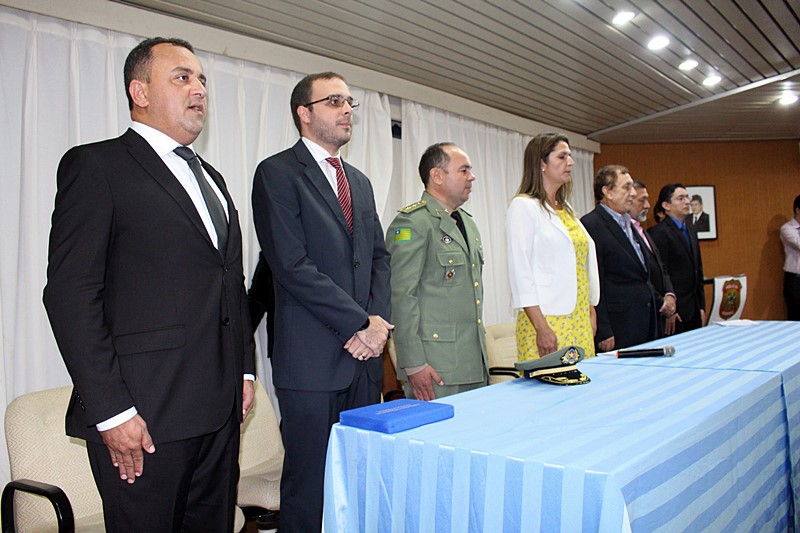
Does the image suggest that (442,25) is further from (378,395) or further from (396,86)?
(378,395)

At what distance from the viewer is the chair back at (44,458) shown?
194cm

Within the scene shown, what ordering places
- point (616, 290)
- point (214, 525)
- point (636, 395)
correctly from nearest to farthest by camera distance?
point (636, 395), point (214, 525), point (616, 290)

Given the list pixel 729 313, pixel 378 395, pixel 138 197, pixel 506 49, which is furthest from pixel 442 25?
pixel 729 313

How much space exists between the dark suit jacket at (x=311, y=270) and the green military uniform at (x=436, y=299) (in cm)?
24

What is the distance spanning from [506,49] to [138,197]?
9.83ft

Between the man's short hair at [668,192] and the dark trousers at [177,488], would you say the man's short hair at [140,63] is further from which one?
the man's short hair at [668,192]

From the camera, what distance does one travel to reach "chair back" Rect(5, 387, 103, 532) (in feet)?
6.37

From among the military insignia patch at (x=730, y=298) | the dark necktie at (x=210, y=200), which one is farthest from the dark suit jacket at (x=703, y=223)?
the dark necktie at (x=210, y=200)

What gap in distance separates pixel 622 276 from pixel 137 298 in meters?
2.67

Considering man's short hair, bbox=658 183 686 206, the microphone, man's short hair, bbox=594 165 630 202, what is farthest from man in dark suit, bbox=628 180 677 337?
the microphone

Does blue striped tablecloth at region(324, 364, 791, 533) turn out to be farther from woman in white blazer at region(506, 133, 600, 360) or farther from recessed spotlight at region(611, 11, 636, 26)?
recessed spotlight at region(611, 11, 636, 26)

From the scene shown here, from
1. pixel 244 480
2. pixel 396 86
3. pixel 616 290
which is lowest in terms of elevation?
pixel 244 480

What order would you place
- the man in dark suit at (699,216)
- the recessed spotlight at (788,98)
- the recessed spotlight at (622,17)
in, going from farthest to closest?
the man in dark suit at (699,216)
the recessed spotlight at (788,98)
the recessed spotlight at (622,17)

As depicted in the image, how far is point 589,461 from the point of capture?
1037 millimetres
